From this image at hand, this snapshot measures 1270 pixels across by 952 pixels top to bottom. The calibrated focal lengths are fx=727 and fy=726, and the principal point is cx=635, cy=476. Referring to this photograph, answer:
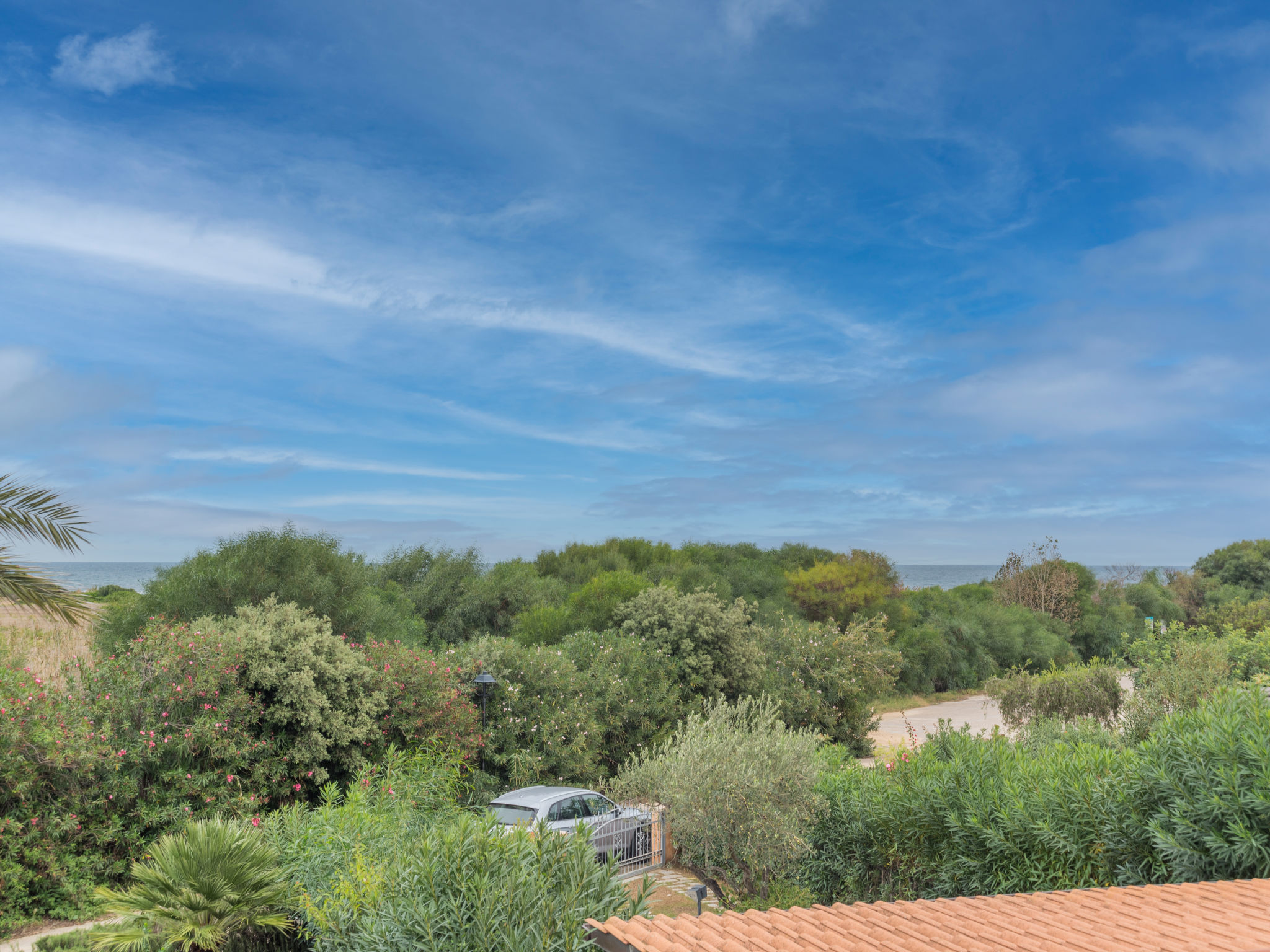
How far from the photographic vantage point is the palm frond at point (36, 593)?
940 cm

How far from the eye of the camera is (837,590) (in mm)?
42062

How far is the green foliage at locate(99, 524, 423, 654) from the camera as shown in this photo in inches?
645

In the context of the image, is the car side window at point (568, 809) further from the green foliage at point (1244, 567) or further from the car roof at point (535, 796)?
the green foliage at point (1244, 567)

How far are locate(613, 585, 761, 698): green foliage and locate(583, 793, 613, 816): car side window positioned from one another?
7.90m

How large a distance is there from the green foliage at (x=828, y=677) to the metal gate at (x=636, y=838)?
33.0 feet

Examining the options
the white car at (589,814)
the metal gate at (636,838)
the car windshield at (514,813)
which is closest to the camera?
the car windshield at (514,813)

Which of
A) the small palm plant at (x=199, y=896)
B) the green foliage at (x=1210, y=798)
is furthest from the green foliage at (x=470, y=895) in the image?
the green foliage at (x=1210, y=798)

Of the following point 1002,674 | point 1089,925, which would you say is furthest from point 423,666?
point 1002,674

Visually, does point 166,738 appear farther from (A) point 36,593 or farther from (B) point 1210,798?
(B) point 1210,798

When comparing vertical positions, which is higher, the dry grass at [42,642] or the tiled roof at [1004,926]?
the dry grass at [42,642]

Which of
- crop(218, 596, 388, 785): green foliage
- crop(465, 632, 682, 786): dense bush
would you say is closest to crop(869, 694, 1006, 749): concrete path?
crop(465, 632, 682, 786): dense bush

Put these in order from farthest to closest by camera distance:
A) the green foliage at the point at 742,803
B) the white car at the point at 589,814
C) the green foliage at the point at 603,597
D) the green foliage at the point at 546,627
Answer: the green foliage at the point at 603,597 → the green foliage at the point at 546,627 → the white car at the point at 589,814 → the green foliage at the point at 742,803

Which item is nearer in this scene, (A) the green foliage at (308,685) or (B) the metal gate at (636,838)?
(A) the green foliage at (308,685)

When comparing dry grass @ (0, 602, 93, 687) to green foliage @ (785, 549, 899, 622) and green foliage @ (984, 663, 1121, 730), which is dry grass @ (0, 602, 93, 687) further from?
green foliage @ (785, 549, 899, 622)
